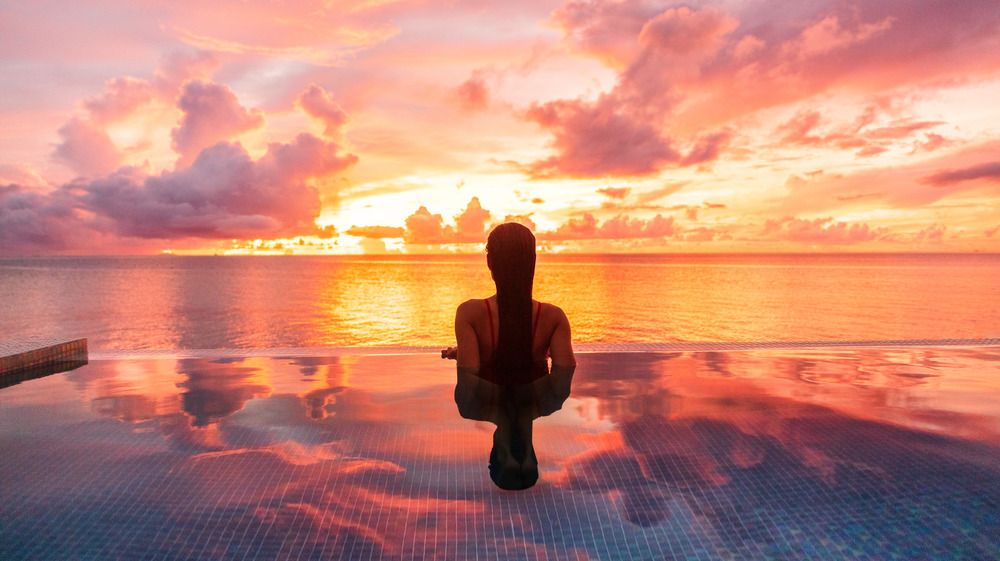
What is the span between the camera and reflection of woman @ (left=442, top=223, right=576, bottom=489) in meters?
3.60

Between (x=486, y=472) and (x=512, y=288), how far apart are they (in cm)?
159

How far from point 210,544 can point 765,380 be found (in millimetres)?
6620

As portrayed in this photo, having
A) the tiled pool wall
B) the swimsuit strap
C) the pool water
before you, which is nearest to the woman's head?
the swimsuit strap

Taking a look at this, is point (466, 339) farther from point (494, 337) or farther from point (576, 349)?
→ point (576, 349)

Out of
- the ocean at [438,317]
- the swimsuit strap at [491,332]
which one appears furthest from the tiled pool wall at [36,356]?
the ocean at [438,317]

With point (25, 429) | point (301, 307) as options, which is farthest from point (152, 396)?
point (301, 307)

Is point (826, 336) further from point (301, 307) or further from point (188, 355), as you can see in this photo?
point (301, 307)

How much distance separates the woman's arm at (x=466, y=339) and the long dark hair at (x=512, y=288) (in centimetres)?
15

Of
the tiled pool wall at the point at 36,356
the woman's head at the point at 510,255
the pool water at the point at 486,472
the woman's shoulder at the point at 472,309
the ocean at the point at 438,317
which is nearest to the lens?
the pool water at the point at 486,472

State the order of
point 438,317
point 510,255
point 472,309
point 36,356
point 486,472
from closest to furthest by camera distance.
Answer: point 510,255
point 472,309
point 486,472
point 36,356
point 438,317

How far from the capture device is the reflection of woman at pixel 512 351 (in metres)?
3.60

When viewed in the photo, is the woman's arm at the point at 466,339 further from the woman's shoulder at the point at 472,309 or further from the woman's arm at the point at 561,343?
the woman's arm at the point at 561,343

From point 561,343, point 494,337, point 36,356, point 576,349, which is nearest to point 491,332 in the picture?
point 494,337

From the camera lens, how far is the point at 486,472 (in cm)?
432
